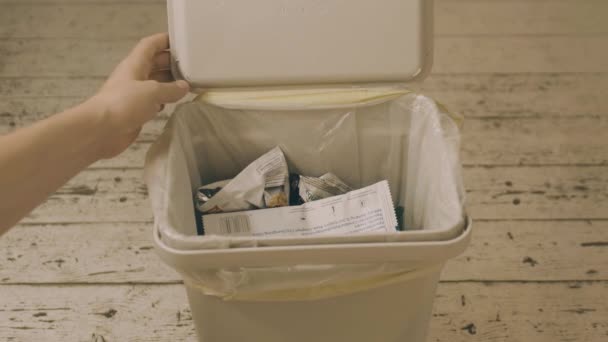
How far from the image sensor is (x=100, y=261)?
0.85 meters

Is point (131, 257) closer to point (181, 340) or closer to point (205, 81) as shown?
point (181, 340)

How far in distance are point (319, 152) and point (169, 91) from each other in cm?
20

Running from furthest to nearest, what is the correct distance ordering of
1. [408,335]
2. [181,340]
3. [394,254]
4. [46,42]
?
1. [46,42]
2. [181,340]
3. [408,335]
4. [394,254]

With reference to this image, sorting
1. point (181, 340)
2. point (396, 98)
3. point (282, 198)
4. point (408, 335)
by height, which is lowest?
point (181, 340)

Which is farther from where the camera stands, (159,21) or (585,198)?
(159,21)

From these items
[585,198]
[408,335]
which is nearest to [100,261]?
[408,335]

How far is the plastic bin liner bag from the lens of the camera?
494 mm

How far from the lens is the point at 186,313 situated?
2.61ft

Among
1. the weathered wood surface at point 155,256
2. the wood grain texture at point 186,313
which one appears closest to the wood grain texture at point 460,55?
the weathered wood surface at point 155,256

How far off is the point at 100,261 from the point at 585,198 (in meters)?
0.79

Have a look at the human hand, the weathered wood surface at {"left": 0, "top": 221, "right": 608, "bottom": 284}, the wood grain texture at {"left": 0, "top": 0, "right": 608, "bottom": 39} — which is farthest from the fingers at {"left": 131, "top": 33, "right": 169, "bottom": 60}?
the wood grain texture at {"left": 0, "top": 0, "right": 608, "bottom": 39}

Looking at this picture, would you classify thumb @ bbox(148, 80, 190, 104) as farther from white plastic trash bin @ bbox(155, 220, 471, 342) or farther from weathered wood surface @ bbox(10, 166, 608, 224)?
weathered wood surface @ bbox(10, 166, 608, 224)

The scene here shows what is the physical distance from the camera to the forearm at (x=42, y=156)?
17.3 inches

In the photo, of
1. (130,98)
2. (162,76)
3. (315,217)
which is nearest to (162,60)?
(162,76)
